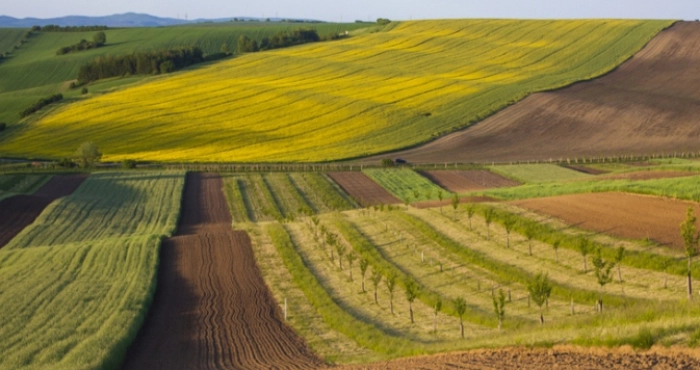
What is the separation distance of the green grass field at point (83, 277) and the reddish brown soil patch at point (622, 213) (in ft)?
58.0

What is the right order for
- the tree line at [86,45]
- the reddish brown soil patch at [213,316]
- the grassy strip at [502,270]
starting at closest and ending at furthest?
the reddish brown soil patch at [213,316] → the grassy strip at [502,270] → the tree line at [86,45]

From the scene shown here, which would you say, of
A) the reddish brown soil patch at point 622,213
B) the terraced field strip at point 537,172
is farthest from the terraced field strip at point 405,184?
the reddish brown soil patch at point 622,213

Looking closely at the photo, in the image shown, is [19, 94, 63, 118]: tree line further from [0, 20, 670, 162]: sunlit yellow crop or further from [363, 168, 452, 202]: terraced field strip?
[363, 168, 452, 202]: terraced field strip

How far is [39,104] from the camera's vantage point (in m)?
108

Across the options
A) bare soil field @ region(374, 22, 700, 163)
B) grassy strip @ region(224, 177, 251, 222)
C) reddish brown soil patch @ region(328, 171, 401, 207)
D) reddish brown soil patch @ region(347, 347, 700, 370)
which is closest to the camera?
reddish brown soil patch @ region(347, 347, 700, 370)

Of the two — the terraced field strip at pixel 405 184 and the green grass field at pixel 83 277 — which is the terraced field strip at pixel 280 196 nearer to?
the terraced field strip at pixel 405 184

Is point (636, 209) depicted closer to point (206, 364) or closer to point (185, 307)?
point (185, 307)

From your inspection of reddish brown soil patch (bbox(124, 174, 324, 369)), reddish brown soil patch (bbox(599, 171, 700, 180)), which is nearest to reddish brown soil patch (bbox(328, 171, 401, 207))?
reddish brown soil patch (bbox(599, 171, 700, 180))

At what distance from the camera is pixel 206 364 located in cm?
2361

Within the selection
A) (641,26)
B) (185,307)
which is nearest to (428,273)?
(185,307)

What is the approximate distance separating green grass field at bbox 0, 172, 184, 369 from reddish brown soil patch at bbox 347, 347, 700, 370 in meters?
9.11

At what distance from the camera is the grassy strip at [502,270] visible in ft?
90.7

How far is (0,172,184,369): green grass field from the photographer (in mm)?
24641

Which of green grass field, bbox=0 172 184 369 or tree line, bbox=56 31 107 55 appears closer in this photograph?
green grass field, bbox=0 172 184 369
